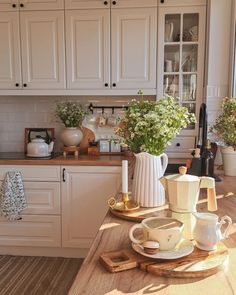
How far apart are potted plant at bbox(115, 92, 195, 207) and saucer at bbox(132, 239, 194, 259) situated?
39 cm

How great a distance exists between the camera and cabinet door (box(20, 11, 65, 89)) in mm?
2885

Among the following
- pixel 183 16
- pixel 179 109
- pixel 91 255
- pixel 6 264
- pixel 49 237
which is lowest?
pixel 6 264

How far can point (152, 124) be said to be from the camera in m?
1.29

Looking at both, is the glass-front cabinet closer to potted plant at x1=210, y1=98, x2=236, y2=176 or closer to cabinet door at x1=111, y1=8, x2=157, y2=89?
cabinet door at x1=111, y1=8, x2=157, y2=89

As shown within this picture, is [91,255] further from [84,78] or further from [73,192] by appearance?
[84,78]

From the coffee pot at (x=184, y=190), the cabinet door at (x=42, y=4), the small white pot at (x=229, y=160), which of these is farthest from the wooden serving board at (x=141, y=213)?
the cabinet door at (x=42, y=4)

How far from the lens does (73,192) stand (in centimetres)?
279

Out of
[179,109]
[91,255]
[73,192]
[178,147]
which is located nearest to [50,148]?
[73,192]

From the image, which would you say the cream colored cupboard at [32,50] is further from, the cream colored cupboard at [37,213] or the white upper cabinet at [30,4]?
the cream colored cupboard at [37,213]

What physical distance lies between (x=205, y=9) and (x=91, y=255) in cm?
251

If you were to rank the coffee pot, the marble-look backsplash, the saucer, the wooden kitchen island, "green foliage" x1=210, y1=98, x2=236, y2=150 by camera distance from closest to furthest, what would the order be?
the wooden kitchen island, the saucer, the coffee pot, "green foliage" x1=210, y1=98, x2=236, y2=150, the marble-look backsplash

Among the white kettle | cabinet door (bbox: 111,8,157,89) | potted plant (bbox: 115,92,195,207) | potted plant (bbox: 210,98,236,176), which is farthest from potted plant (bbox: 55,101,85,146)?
potted plant (bbox: 115,92,195,207)

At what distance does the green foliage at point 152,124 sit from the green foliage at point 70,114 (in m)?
1.69

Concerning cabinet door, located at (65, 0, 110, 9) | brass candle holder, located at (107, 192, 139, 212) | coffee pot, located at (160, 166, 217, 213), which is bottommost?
brass candle holder, located at (107, 192, 139, 212)
